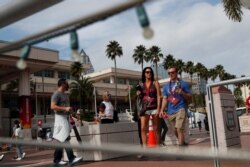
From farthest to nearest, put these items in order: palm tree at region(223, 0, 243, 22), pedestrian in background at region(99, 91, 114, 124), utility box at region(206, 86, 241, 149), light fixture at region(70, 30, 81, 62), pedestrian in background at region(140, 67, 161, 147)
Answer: palm tree at region(223, 0, 243, 22) < pedestrian in background at region(99, 91, 114, 124) < pedestrian in background at region(140, 67, 161, 147) < utility box at region(206, 86, 241, 149) < light fixture at region(70, 30, 81, 62)

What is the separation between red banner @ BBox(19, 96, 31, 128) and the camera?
101 feet

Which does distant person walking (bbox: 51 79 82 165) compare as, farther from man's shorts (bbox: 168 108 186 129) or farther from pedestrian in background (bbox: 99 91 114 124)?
pedestrian in background (bbox: 99 91 114 124)

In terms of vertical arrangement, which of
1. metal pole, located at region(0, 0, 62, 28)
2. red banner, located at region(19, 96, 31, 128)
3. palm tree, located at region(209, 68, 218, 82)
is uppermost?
palm tree, located at region(209, 68, 218, 82)

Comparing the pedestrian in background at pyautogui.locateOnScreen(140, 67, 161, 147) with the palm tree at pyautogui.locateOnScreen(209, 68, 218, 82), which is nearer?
the pedestrian in background at pyautogui.locateOnScreen(140, 67, 161, 147)

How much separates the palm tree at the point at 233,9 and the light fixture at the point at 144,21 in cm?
1716

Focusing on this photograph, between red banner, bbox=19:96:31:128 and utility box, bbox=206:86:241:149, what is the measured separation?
24.7 meters

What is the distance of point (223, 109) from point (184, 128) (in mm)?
822

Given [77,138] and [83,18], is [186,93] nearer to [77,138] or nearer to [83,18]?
[77,138]

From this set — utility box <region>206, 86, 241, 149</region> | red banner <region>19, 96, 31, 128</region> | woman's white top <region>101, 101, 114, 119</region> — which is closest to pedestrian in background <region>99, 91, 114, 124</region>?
woman's white top <region>101, 101, 114, 119</region>

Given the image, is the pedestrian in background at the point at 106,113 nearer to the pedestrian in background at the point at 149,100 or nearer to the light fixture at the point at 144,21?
the pedestrian in background at the point at 149,100

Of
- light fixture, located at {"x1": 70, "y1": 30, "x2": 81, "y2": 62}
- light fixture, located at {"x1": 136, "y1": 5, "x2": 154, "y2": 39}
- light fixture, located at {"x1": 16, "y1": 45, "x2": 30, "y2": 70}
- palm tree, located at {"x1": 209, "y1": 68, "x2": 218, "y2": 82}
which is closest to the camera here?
light fixture, located at {"x1": 136, "y1": 5, "x2": 154, "y2": 39}

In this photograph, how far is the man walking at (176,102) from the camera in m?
6.51

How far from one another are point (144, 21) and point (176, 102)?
5.59 meters

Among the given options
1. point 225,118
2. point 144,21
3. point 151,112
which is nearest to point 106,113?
point 151,112
